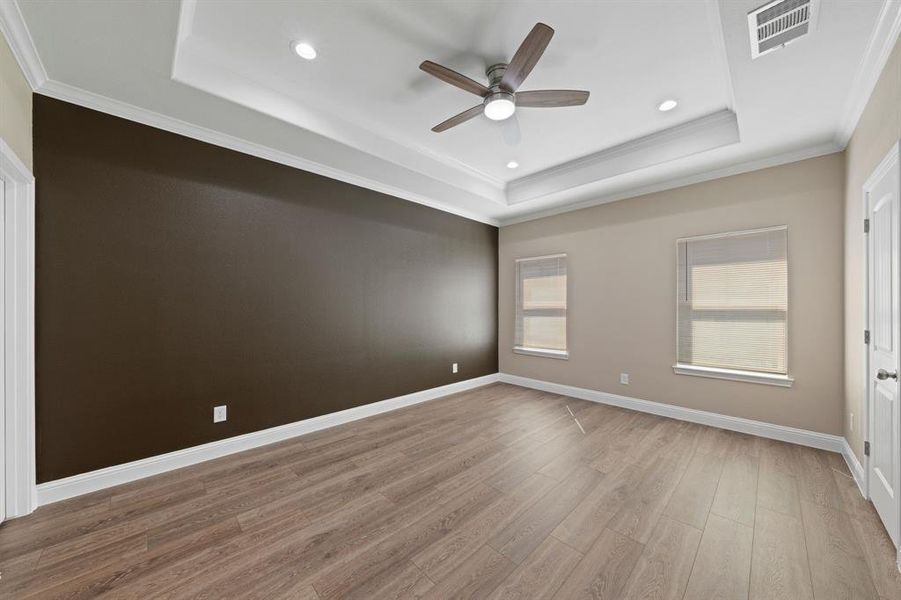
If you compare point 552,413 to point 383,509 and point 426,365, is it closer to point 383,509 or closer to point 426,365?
point 426,365

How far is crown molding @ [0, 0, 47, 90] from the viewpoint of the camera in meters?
1.70

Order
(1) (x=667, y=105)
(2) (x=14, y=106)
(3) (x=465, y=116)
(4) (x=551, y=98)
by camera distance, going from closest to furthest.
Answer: (2) (x=14, y=106) < (4) (x=551, y=98) < (3) (x=465, y=116) < (1) (x=667, y=105)

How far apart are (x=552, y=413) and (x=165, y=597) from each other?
3502 mm

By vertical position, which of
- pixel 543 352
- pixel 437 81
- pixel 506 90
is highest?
pixel 437 81

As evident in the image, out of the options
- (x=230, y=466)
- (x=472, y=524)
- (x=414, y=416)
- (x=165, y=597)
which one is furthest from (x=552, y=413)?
(x=165, y=597)

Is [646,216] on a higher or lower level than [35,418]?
higher

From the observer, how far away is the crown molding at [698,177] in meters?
3.10

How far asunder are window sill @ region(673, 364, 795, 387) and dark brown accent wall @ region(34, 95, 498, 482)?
3.13m

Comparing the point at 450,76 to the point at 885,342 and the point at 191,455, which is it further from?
the point at 191,455

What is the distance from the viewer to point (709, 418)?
3.61 metres

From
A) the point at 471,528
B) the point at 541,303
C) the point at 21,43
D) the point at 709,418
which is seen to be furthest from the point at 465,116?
the point at 709,418

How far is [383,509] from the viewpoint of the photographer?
2.15m

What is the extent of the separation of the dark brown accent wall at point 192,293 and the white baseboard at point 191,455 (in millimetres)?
58

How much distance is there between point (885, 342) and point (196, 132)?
488cm
